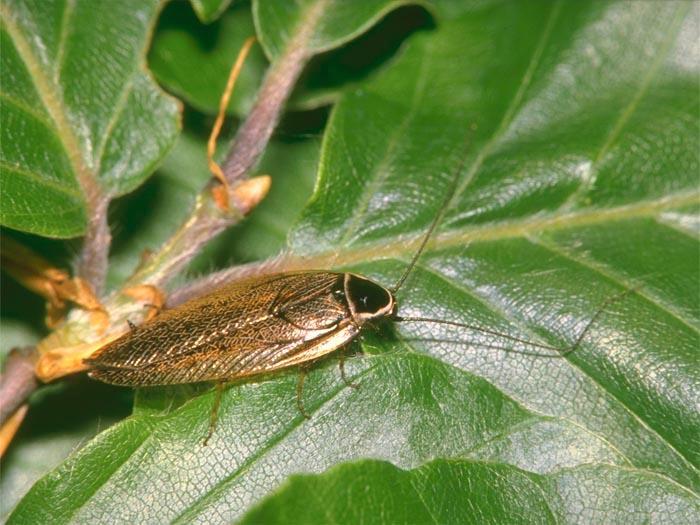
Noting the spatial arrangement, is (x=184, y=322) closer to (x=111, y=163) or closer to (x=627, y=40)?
(x=111, y=163)

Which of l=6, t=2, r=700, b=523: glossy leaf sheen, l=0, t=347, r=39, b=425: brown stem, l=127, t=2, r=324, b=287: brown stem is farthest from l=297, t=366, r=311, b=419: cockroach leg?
l=0, t=347, r=39, b=425: brown stem

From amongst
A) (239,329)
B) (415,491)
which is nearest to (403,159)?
(239,329)

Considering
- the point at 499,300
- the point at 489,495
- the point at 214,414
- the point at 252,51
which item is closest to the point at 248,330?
the point at 214,414

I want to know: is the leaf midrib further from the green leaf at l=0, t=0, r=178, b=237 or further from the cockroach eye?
the green leaf at l=0, t=0, r=178, b=237

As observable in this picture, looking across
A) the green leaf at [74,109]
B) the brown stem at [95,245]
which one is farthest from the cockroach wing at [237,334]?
the green leaf at [74,109]

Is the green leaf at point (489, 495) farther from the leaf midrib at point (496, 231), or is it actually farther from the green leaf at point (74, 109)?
the green leaf at point (74, 109)

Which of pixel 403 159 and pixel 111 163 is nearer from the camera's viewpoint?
pixel 111 163
